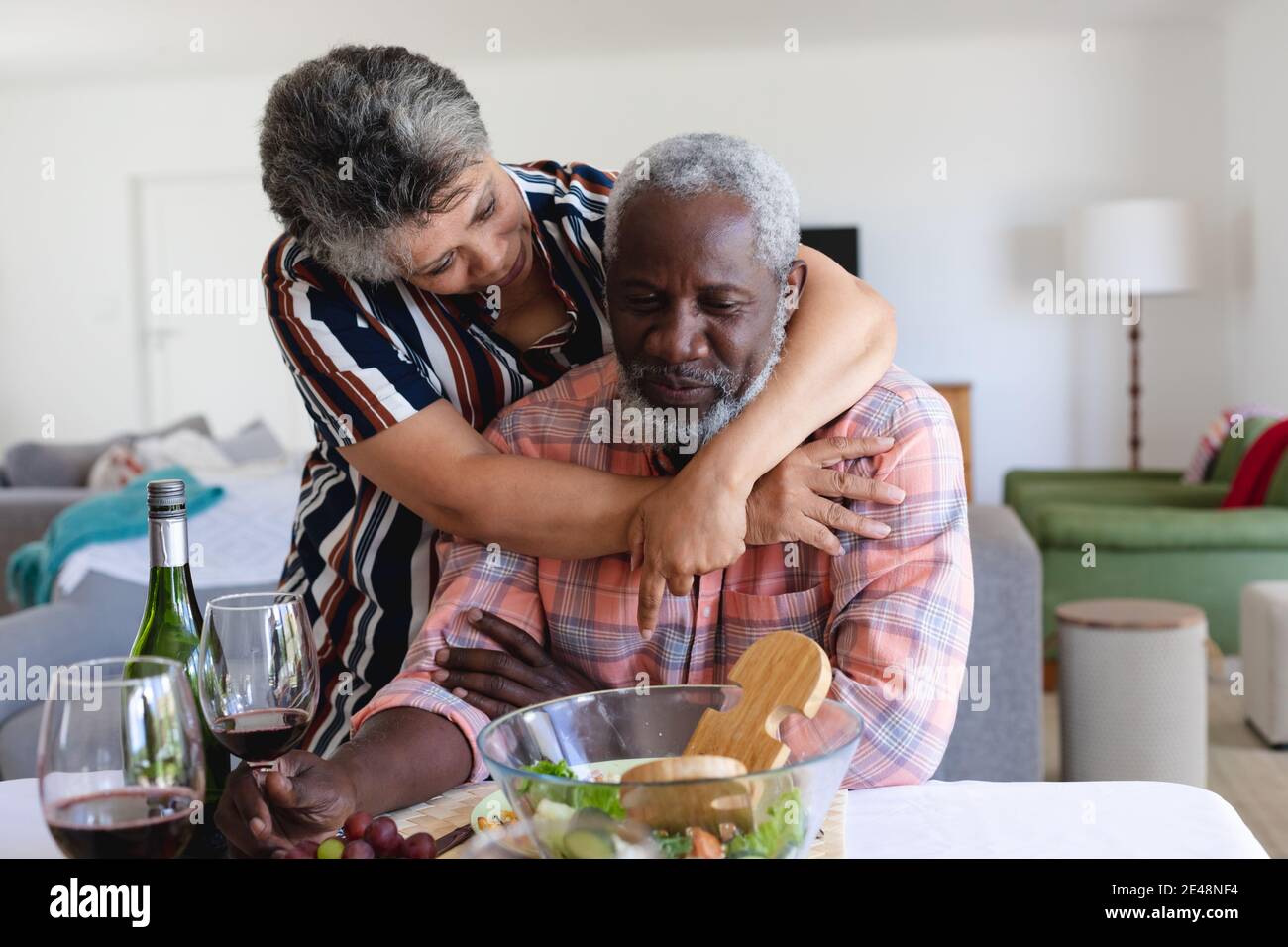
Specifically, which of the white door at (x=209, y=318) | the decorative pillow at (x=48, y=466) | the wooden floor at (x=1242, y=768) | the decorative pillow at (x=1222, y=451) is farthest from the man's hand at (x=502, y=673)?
the white door at (x=209, y=318)

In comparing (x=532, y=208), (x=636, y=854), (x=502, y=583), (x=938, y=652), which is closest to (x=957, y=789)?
(x=938, y=652)

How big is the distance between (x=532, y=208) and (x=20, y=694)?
66.5 inches

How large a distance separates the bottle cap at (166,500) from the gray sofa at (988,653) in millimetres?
1769

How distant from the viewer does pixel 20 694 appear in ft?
8.25

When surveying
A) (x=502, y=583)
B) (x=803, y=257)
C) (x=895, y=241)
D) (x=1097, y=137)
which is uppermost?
(x=1097, y=137)

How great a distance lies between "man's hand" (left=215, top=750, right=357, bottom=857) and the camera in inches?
32.3

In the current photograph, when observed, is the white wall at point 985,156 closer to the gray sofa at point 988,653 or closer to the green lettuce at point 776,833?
the gray sofa at point 988,653

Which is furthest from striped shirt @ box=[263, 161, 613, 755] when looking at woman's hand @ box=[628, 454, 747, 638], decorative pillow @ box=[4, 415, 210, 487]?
decorative pillow @ box=[4, 415, 210, 487]

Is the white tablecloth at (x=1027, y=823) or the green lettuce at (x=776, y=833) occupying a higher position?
the green lettuce at (x=776, y=833)

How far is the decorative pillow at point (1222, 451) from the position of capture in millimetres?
5090

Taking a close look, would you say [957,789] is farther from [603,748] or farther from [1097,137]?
[1097,137]

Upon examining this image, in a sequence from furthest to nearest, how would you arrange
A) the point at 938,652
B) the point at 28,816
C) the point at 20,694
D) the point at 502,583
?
the point at 20,694, the point at 502,583, the point at 938,652, the point at 28,816

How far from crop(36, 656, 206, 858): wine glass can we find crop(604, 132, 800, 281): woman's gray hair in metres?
0.73

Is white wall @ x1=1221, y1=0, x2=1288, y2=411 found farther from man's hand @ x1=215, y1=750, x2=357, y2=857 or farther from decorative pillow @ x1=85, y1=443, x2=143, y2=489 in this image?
man's hand @ x1=215, y1=750, x2=357, y2=857
